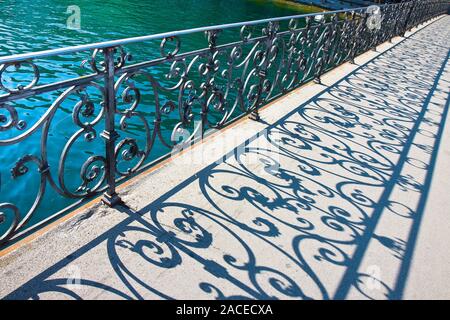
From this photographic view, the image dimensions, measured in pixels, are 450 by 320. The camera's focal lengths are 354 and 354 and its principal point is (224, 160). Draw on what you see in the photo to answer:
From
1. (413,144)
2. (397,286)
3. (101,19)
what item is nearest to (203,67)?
(397,286)

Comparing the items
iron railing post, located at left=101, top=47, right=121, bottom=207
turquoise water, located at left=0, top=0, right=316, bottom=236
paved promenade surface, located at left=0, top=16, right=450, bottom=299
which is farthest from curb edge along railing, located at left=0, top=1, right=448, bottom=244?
turquoise water, located at left=0, top=0, right=316, bottom=236

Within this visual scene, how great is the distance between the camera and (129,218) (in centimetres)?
280

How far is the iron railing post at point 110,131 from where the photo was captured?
242 cm

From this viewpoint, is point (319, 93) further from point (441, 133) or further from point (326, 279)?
point (326, 279)

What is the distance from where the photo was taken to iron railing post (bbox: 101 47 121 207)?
242cm

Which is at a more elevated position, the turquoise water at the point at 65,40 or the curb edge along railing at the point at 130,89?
the curb edge along railing at the point at 130,89

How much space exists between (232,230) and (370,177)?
1859 millimetres

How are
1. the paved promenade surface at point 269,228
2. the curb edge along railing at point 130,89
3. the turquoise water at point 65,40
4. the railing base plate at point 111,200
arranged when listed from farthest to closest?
the turquoise water at point 65,40, the railing base plate at point 111,200, the paved promenade surface at point 269,228, the curb edge along railing at point 130,89

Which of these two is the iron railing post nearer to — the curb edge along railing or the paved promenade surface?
the curb edge along railing

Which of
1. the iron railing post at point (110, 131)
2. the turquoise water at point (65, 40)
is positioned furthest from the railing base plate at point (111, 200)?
the turquoise water at point (65, 40)

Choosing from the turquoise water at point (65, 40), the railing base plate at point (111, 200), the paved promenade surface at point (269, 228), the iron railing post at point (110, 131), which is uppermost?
the iron railing post at point (110, 131)

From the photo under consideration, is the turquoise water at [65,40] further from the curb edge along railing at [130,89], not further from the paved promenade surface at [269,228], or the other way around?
the paved promenade surface at [269,228]

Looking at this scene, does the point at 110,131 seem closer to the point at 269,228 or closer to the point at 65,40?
the point at 269,228

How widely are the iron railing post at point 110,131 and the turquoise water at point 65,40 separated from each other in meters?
2.51
